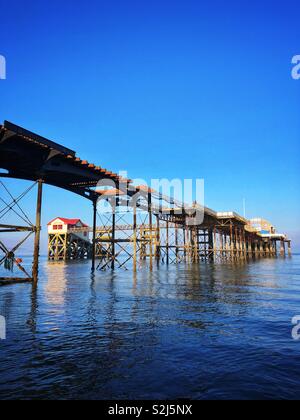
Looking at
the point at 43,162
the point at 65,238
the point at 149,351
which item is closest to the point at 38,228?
the point at 43,162

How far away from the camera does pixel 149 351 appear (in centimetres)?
754

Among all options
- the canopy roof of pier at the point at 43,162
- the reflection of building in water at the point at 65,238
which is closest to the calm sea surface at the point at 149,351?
the canopy roof of pier at the point at 43,162

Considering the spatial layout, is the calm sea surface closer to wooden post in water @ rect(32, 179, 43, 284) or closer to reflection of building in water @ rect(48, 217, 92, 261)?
wooden post in water @ rect(32, 179, 43, 284)

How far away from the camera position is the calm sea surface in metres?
5.50

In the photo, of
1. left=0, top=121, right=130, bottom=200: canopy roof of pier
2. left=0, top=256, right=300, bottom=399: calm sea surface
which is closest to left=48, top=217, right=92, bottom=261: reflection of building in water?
left=0, top=121, right=130, bottom=200: canopy roof of pier

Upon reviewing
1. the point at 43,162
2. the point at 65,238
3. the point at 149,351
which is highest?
the point at 43,162

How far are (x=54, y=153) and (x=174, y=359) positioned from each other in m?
18.9

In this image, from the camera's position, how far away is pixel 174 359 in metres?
6.98

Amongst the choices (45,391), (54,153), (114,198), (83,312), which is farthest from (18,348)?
(114,198)

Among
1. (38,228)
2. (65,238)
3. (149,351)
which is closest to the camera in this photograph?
(149,351)

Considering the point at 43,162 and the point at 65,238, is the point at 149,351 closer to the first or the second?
the point at 43,162

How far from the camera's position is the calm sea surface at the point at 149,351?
550 centimetres

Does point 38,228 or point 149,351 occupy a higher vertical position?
point 38,228

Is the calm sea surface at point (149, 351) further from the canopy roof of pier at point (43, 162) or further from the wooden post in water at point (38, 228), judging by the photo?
the canopy roof of pier at point (43, 162)
